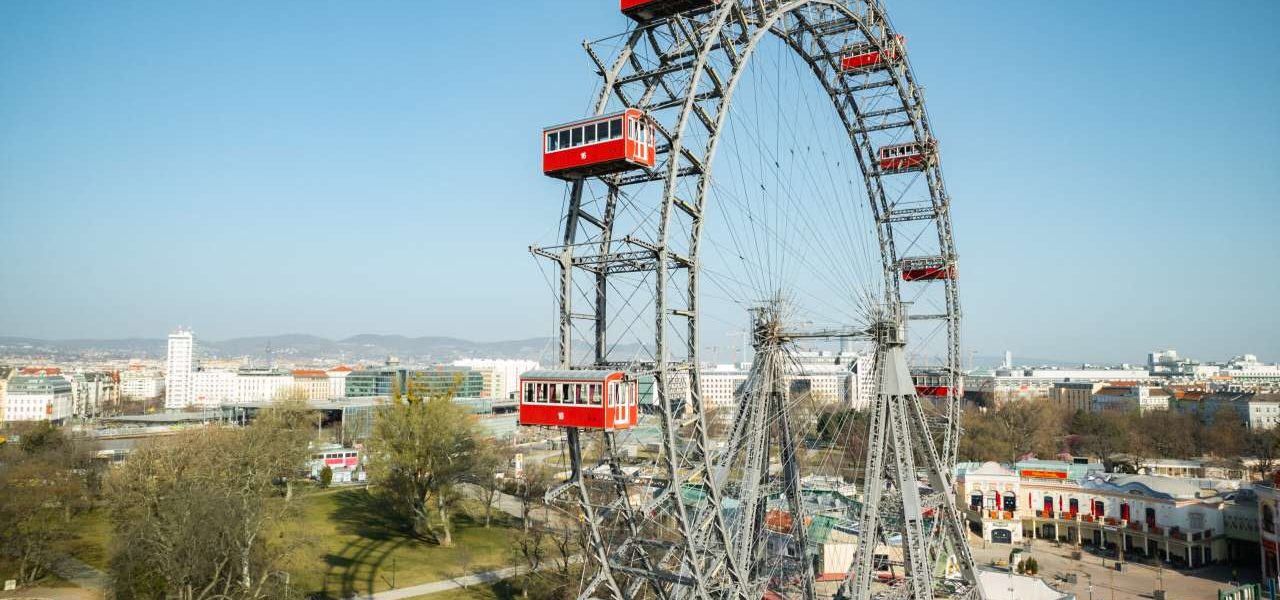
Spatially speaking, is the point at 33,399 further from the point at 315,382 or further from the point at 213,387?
the point at 315,382

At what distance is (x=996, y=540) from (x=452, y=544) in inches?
1389

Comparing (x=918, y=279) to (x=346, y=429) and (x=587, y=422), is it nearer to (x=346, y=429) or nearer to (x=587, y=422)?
(x=587, y=422)

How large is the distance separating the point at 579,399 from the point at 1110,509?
45.9 metres

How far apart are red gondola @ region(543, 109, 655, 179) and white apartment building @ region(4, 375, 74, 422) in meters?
121

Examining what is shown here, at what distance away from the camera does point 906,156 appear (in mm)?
36031

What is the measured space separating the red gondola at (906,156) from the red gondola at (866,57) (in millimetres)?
4631

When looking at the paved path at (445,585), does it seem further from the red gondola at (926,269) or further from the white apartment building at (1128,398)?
the white apartment building at (1128,398)

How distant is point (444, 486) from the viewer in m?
45.2

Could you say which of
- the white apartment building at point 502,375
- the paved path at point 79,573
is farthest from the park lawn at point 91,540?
the white apartment building at point 502,375

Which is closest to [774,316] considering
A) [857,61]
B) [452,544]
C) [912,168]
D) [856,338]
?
[856,338]

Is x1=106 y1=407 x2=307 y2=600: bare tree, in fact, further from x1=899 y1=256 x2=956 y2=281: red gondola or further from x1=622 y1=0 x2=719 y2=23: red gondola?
x1=899 y1=256 x2=956 y2=281: red gondola

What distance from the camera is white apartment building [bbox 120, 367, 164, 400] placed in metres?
182

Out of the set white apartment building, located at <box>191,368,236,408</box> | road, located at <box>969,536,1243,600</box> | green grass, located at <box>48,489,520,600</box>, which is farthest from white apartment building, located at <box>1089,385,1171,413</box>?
white apartment building, located at <box>191,368,236,408</box>

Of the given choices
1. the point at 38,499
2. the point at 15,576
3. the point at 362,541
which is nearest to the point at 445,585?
the point at 362,541
